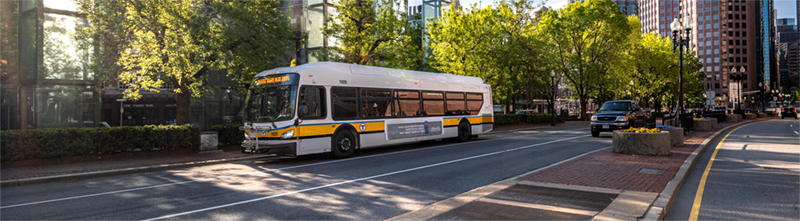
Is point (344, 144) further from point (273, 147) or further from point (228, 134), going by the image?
point (228, 134)

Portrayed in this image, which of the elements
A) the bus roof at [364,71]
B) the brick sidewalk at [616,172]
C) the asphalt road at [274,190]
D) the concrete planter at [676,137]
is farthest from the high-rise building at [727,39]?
the asphalt road at [274,190]

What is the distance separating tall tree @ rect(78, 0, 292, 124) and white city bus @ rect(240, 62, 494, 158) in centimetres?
402

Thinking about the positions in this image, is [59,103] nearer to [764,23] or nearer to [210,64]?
[210,64]

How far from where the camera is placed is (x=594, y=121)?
2052 cm

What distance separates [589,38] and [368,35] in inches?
1080

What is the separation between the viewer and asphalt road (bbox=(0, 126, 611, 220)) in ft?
20.8

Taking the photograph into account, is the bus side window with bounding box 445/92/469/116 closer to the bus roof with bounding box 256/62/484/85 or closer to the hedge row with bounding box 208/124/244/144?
the bus roof with bounding box 256/62/484/85

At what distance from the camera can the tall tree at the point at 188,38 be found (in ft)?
50.4

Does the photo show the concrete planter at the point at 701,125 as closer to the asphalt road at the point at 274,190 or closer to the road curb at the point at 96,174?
the asphalt road at the point at 274,190

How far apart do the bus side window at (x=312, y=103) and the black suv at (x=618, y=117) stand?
13370 millimetres

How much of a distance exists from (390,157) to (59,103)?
58.9ft

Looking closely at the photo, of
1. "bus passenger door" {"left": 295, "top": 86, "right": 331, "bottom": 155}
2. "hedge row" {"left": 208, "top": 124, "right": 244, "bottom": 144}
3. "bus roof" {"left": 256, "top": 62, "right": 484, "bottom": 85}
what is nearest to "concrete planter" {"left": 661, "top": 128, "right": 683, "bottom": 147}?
"bus roof" {"left": 256, "top": 62, "right": 484, "bottom": 85}

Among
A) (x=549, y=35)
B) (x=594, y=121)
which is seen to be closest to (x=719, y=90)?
(x=549, y=35)

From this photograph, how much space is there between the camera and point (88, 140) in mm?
12938
